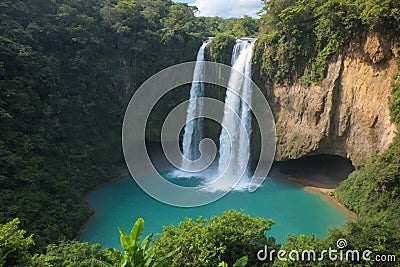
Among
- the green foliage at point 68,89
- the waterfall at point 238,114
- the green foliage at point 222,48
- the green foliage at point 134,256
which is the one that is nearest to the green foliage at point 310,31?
the waterfall at point 238,114

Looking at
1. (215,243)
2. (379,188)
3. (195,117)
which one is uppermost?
(195,117)

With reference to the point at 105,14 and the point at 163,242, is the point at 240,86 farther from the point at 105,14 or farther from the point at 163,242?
the point at 163,242

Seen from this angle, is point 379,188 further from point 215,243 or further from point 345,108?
point 215,243

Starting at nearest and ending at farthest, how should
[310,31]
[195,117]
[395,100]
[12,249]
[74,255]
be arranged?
[12,249]
[74,255]
[395,100]
[310,31]
[195,117]

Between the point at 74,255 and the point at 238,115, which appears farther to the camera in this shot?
the point at 238,115

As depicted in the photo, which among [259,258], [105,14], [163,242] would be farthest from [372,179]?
[105,14]

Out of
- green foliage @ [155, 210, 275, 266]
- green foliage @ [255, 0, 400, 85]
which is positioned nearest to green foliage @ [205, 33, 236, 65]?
green foliage @ [255, 0, 400, 85]

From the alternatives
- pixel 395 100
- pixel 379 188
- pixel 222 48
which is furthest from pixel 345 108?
pixel 222 48

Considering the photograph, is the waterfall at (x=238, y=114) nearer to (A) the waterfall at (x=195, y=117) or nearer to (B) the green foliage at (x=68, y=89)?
(A) the waterfall at (x=195, y=117)
